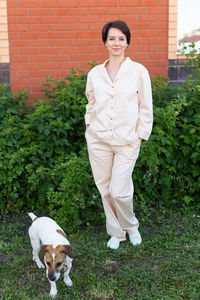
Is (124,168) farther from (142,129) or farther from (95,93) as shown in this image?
(95,93)

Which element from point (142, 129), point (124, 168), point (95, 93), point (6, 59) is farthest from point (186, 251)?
point (6, 59)

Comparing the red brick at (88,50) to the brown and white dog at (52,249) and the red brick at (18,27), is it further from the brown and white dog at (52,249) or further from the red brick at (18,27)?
the brown and white dog at (52,249)

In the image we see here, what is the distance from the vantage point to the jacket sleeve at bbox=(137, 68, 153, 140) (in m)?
3.59

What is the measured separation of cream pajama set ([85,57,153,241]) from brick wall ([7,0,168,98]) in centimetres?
211

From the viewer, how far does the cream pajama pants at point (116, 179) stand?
3691 millimetres

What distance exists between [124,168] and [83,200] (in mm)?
840

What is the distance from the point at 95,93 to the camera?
3670mm

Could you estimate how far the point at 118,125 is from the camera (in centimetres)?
358

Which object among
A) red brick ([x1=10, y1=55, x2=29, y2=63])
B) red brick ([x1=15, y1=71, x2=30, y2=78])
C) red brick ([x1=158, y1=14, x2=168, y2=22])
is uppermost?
red brick ([x1=158, y1=14, x2=168, y2=22])

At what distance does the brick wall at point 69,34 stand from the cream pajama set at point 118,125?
82.9 inches

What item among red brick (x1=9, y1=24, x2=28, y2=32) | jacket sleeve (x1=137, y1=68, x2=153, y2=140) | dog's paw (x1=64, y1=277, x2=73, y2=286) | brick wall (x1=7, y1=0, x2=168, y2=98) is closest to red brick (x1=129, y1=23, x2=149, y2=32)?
brick wall (x1=7, y1=0, x2=168, y2=98)

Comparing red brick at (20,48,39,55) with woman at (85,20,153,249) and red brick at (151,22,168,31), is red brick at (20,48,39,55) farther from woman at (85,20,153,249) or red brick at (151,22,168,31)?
woman at (85,20,153,249)

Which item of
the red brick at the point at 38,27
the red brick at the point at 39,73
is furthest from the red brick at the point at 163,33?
the red brick at the point at 39,73

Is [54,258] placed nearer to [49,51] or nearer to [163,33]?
[49,51]
